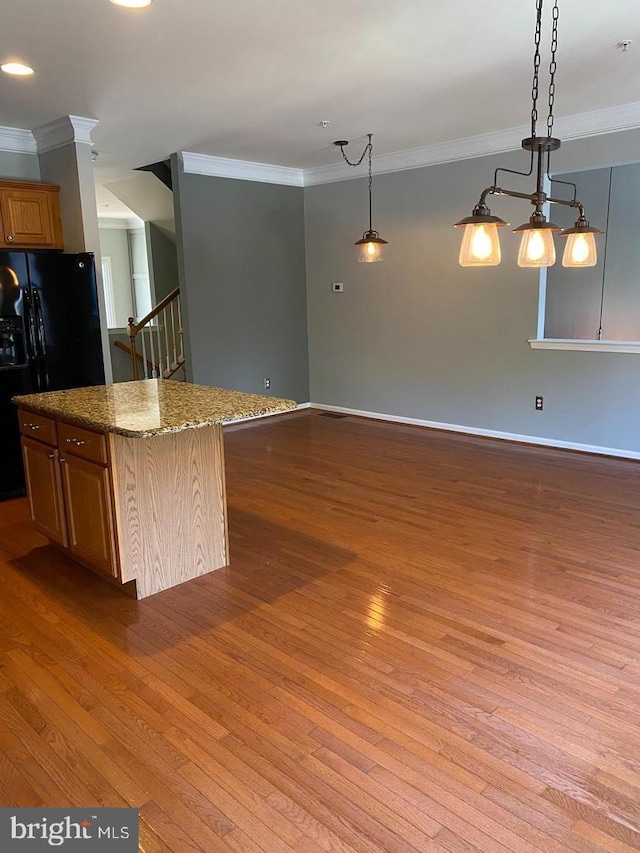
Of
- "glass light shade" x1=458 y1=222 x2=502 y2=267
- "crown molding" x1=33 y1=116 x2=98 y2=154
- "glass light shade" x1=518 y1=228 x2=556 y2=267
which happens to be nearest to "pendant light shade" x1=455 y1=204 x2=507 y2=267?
"glass light shade" x1=458 y1=222 x2=502 y2=267

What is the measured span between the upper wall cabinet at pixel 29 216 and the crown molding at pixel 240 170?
1397 mm

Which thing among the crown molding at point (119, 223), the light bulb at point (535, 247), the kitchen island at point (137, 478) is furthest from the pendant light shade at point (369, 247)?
the crown molding at point (119, 223)

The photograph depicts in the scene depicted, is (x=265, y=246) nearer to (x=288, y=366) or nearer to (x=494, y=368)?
(x=288, y=366)

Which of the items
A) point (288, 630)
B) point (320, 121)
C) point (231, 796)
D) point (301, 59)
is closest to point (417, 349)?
point (320, 121)

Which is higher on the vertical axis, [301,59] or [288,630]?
[301,59]

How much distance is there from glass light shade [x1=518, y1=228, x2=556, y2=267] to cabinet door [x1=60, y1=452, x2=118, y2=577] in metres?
1.92

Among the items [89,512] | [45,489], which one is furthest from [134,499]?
[45,489]

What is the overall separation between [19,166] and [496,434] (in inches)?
180

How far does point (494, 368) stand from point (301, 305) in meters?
2.39

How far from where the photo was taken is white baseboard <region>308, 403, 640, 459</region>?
505cm

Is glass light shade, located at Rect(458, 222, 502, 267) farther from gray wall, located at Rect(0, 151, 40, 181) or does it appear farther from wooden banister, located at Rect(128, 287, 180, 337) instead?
wooden banister, located at Rect(128, 287, 180, 337)

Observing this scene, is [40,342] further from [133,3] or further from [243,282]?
[243,282]

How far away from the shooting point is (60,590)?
9.84 ft

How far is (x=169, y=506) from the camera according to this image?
2941mm
